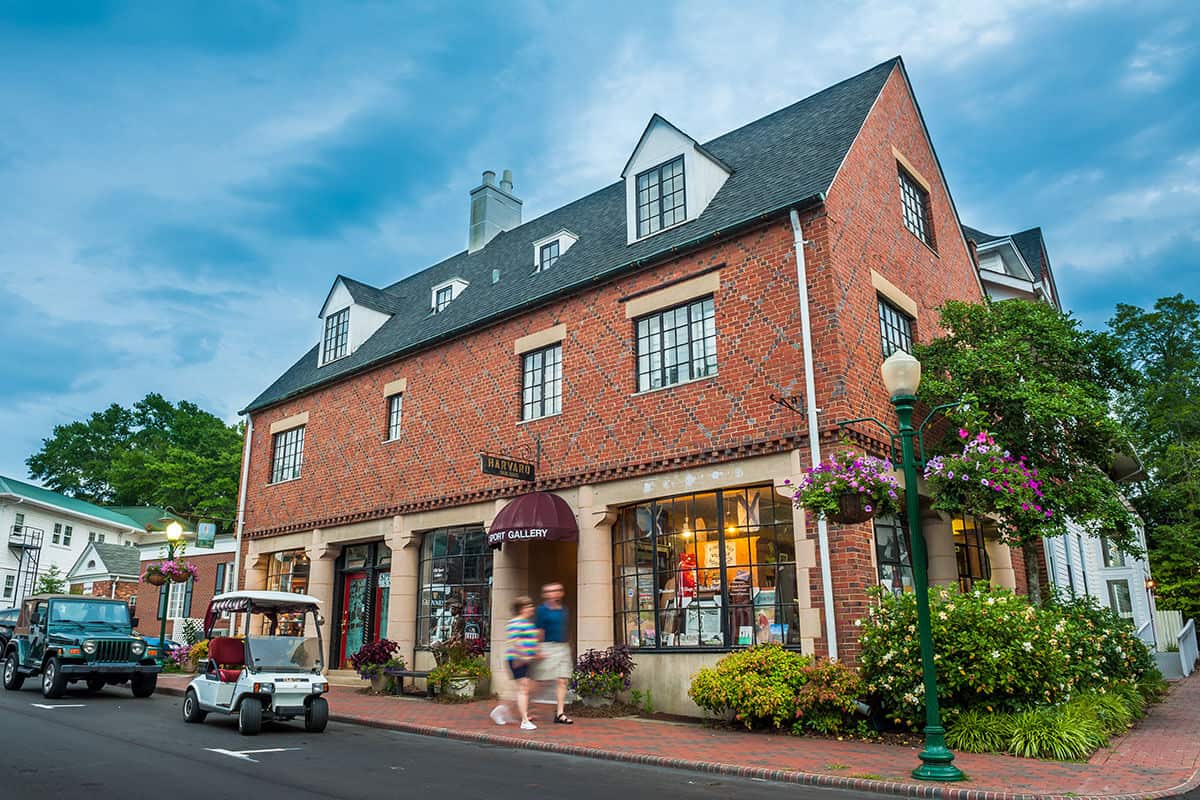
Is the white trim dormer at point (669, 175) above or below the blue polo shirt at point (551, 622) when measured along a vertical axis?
above

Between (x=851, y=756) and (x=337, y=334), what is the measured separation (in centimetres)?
1852

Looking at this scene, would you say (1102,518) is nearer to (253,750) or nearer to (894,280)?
(894,280)

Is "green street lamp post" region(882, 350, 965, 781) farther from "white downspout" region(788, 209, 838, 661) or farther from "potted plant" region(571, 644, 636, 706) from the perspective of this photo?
"potted plant" region(571, 644, 636, 706)

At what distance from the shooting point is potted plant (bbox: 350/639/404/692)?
1694 centimetres

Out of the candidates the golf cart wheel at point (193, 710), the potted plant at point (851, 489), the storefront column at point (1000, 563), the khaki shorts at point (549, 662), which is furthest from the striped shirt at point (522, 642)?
the storefront column at point (1000, 563)

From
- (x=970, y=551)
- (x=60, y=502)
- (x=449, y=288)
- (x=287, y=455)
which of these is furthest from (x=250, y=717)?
(x=60, y=502)

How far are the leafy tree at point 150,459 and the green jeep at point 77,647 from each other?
35.8m

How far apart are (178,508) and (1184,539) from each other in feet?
182

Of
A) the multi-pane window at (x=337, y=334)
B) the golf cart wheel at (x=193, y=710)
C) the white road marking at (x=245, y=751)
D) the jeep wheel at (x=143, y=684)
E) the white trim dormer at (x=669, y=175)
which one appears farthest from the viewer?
the multi-pane window at (x=337, y=334)

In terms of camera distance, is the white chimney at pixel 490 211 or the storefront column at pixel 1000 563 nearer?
the storefront column at pixel 1000 563

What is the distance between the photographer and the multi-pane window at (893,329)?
14227 millimetres

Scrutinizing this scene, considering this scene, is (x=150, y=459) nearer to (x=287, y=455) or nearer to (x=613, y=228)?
(x=287, y=455)

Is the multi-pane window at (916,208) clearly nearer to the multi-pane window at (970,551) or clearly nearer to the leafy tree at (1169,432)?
the multi-pane window at (970,551)

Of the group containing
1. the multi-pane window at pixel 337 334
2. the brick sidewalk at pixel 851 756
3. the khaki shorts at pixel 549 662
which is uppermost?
the multi-pane window at pixel 337 334
